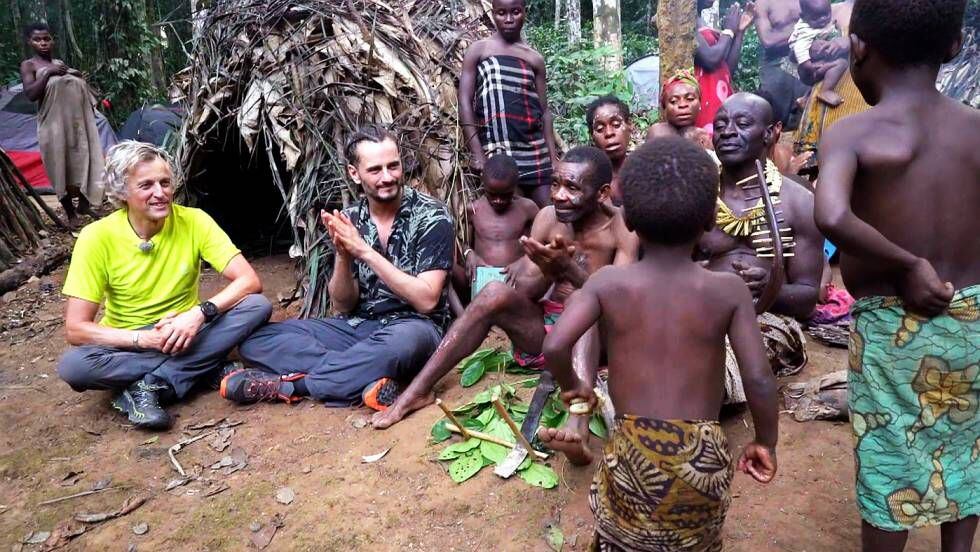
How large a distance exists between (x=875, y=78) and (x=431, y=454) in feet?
6.90

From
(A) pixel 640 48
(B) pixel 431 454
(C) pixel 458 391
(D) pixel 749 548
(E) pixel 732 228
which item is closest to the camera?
(D) pixel 749 548

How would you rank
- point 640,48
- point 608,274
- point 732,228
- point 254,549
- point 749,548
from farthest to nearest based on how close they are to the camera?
point 640,48 < point 732,228 < point 254,549 < point 749,548 < point 608,274

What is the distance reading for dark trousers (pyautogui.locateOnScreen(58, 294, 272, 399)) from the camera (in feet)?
10.8

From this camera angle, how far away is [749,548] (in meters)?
2.22

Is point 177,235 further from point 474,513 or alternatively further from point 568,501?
point 568,501

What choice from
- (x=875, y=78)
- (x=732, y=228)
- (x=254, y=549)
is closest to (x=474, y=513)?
(x=254, y=549)

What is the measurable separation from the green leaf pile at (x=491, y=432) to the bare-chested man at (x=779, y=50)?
5.51 meters

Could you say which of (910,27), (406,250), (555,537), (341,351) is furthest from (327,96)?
(910,27)

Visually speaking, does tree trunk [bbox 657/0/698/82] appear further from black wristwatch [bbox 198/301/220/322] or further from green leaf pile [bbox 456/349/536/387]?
black wristwatch [bbox 198/301/220/322]

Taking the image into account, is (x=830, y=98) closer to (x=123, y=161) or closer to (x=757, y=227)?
(x=757, y=227)

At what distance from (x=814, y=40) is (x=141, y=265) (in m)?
6.59

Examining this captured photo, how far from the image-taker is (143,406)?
10.8 ft

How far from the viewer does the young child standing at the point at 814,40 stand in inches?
259

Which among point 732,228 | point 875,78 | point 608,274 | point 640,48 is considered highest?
point 875,78
